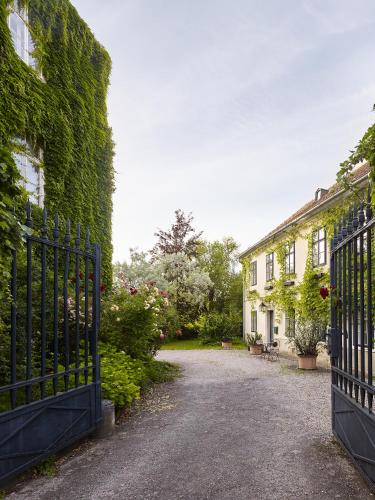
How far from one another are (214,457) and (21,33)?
385 inches

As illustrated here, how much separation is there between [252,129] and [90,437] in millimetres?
11525

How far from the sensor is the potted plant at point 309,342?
12391mm

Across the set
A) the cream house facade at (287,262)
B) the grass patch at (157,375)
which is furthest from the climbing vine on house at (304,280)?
the grass patch at (157,375)

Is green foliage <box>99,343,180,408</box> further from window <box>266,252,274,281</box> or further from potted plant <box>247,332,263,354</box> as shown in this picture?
window <box>266,252,274,281</box>

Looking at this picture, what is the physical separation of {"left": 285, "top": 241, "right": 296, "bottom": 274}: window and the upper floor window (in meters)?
12.3

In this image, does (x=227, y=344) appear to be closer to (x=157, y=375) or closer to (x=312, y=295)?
(x=312, y=295)

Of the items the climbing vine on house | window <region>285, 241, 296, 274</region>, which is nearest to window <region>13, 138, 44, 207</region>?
the climbing vine on house

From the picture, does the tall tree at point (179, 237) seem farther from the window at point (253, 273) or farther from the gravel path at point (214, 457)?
the gravel path at point (214, 457)

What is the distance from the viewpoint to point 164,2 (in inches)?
367

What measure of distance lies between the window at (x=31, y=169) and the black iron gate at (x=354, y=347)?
274 inches

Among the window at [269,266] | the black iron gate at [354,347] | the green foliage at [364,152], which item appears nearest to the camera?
the green foliage at [364,152]

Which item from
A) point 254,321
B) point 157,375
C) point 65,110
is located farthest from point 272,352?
point 65,110

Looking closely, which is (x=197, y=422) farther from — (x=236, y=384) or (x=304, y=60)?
(x=304, y=60)

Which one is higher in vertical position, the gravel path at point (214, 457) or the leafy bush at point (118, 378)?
the leafy bush at point (118, 378)
